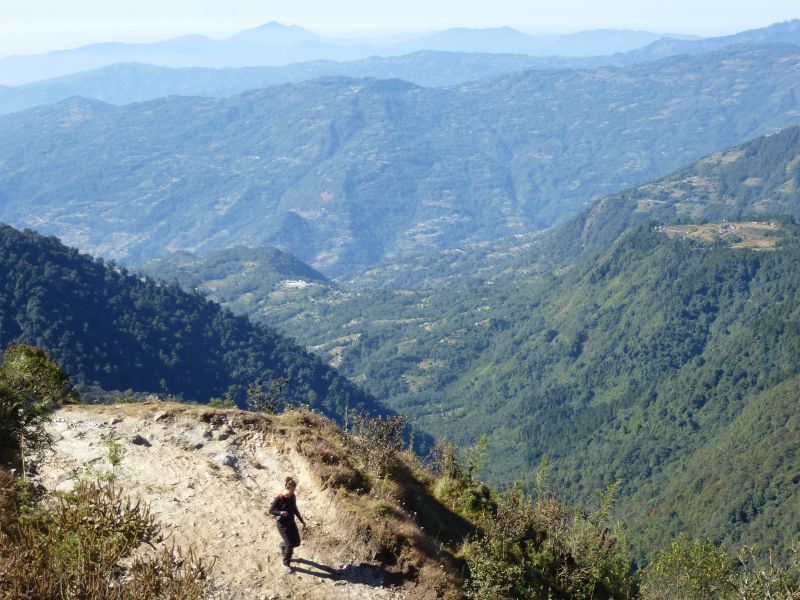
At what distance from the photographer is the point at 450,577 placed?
18875 millimetres

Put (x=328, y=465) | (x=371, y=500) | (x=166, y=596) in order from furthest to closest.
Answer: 1. (x=328, y=465)
2. (x=371, y=500)
3. (x=166, y=596)

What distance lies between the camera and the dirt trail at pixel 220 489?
17922 mm

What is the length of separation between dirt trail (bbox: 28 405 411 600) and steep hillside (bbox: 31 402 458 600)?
4 cm

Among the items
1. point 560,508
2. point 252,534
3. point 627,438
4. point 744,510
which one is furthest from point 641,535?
point 252,534

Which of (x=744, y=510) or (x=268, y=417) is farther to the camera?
(x=744, y=510)

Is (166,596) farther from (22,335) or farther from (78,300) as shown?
(78,300)

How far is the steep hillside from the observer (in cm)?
1819

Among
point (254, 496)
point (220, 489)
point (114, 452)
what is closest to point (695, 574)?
point (254, 496)

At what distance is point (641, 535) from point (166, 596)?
129459 millimetres

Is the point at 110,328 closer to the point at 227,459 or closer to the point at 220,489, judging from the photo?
the point at 227,459

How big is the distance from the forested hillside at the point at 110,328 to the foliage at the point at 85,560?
419ft

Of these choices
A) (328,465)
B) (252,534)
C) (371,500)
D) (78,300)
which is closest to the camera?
(252,534)

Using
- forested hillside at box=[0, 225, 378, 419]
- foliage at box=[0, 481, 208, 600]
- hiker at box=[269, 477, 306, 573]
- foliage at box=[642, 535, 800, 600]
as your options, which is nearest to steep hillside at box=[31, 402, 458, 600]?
hiker at box=[269, 477, 306, 573]

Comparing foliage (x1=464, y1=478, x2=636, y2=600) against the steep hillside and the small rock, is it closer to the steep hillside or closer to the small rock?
the steep hillside
